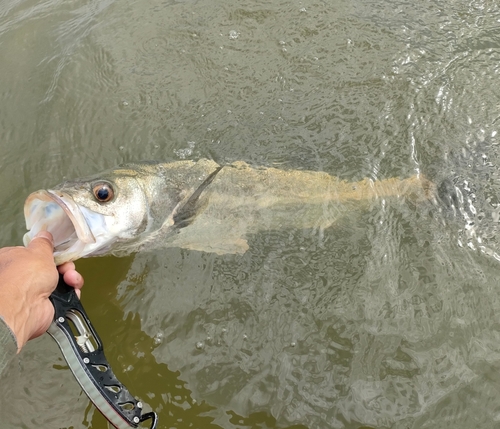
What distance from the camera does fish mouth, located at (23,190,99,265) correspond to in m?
2.89

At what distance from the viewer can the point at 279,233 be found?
13.9 ft

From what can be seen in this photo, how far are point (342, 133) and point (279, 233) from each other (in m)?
1.32

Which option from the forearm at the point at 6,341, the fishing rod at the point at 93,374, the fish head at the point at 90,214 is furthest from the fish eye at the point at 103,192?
the forearm at the point at 6,341

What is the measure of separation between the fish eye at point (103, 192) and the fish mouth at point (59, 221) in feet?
0.79

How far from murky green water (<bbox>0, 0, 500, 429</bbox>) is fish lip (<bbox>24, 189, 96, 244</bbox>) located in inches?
42.2

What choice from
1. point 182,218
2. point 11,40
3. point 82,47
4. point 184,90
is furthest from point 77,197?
point 11,40

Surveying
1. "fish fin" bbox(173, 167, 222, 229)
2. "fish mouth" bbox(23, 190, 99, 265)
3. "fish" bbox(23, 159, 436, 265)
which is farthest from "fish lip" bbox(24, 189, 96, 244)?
"fish fin" bbox(173, 167, 222, 229)

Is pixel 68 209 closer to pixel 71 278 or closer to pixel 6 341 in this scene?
pixel 71 278

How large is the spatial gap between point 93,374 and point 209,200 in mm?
1815

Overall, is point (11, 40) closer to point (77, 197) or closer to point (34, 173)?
point (34, 173)

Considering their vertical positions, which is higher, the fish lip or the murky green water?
the fish lip

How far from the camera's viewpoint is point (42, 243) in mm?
2746

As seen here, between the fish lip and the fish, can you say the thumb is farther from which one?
the fish

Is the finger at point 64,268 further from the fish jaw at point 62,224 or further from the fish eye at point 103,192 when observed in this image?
the fish eye at point 103,192
